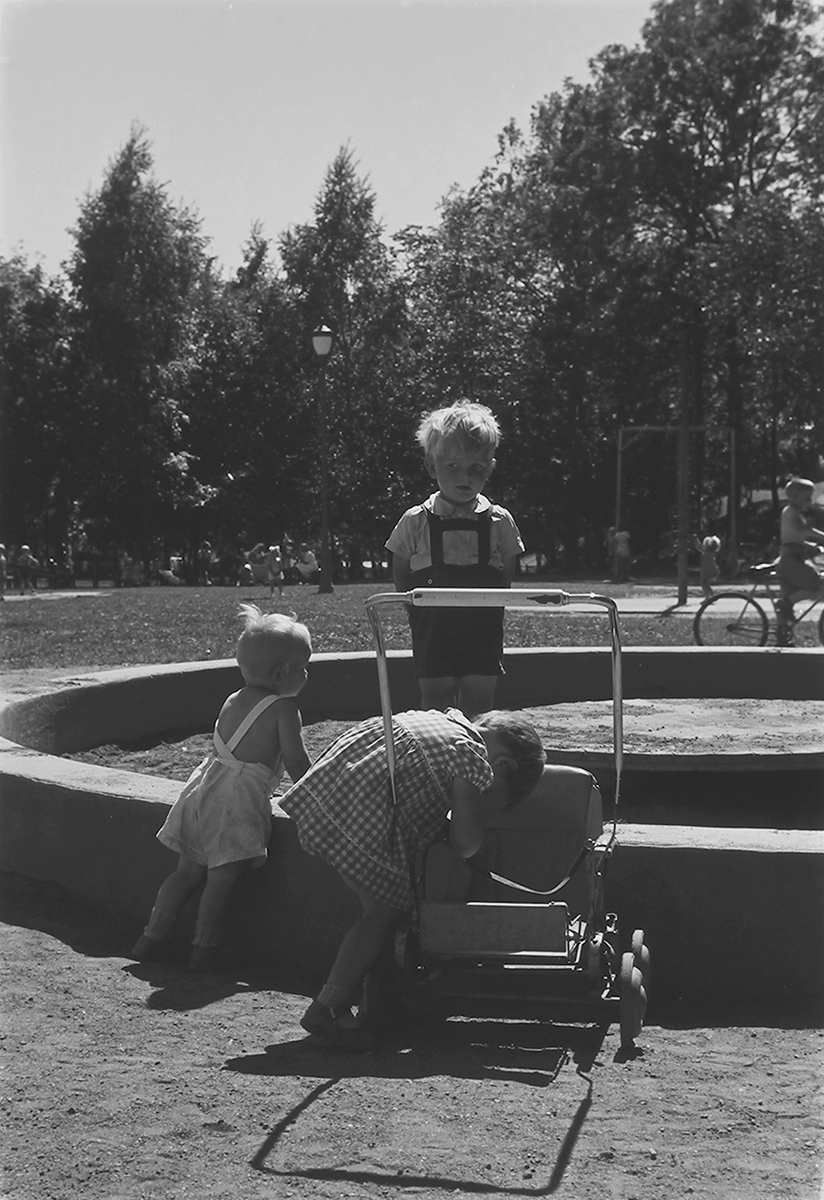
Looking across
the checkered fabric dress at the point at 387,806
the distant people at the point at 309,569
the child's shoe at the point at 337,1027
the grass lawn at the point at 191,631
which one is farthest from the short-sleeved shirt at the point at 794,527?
the distant people at the point at 309,569

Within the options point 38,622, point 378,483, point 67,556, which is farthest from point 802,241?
point 67,556

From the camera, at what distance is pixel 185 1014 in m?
3.53

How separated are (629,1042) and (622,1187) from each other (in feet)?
2.35

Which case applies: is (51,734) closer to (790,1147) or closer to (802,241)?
(790,1147)

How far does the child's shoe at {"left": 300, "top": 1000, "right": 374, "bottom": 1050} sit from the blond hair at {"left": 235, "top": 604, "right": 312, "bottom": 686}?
109 centimetres

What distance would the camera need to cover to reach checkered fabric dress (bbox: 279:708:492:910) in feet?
11.5

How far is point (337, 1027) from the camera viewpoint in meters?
3.36

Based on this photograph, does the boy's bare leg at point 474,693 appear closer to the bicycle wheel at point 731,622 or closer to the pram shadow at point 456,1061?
the pram shadow at point 456,1061

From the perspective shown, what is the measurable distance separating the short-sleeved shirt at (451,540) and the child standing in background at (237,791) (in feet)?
1.58

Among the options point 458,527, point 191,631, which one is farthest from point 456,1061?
point 191,631

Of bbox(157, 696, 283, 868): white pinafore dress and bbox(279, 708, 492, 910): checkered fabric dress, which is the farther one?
bbox(157, 696, 283, 868): white pinafore dress

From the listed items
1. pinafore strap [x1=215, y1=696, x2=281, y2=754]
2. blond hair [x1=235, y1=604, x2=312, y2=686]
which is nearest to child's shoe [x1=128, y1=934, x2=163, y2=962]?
pinafore strap [x1=215, y1=696, x2=281, y2=754]

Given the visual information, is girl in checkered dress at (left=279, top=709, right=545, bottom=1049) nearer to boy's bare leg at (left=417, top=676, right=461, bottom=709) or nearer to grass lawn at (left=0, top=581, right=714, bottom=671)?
boy's bare leg at (left=417, top=676, right=461, bottom=709)

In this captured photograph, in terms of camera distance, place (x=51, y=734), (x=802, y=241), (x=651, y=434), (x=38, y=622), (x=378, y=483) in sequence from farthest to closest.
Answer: (x=378, y=483) → (x=651, y=434) → (x=802, y=241) → (x=38, y=622) → (x=51, y=734)
